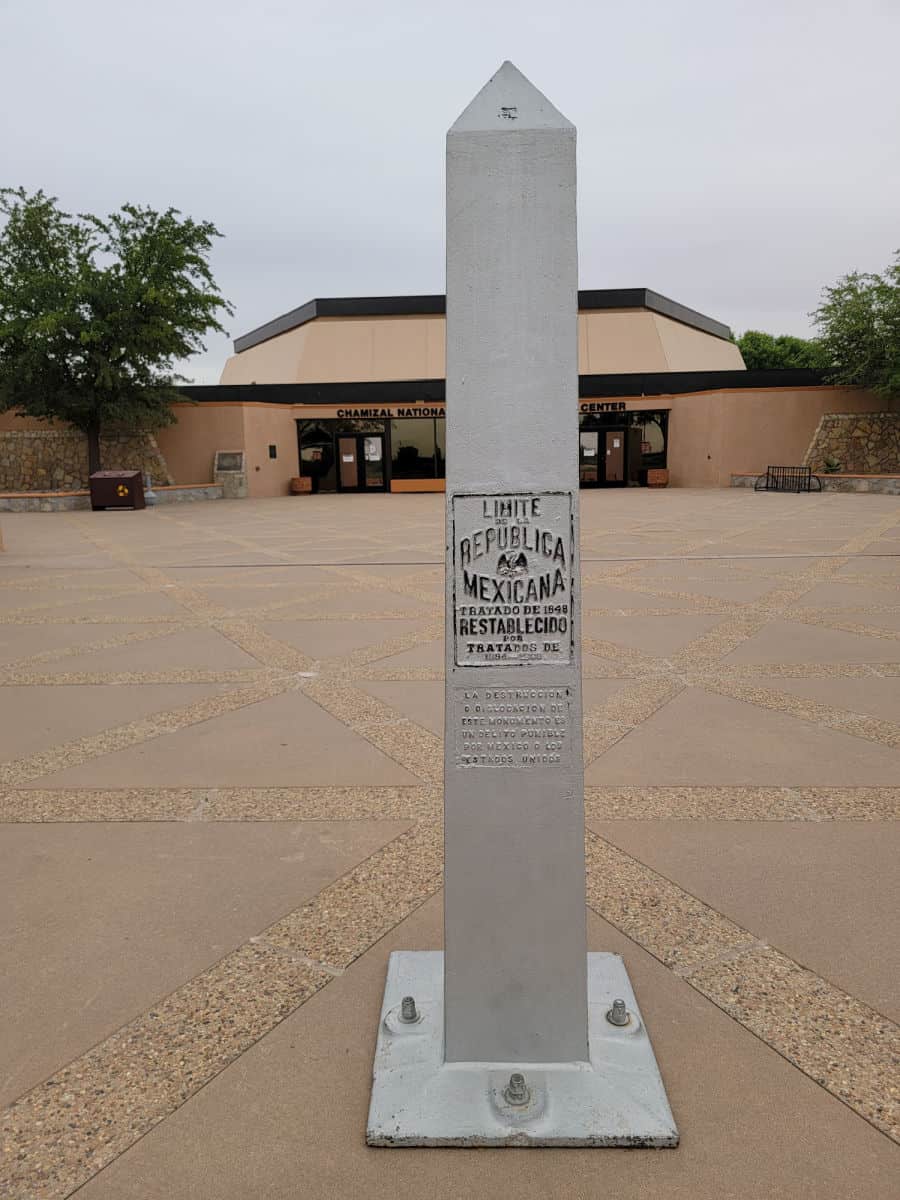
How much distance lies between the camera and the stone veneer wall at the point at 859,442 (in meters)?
28.2

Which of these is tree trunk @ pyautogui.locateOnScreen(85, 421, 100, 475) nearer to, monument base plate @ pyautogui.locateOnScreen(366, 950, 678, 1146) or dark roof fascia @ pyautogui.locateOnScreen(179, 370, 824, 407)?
dark roof fascia @ pyautogui.locateOnScreen(179, 370, 824, 407)

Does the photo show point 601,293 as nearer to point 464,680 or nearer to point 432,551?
point 432,551

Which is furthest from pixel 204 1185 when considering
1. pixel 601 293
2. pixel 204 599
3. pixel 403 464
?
pixel 601 293

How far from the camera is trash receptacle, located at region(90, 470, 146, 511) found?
23.2m

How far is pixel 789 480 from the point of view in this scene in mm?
27359

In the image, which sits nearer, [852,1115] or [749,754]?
[852,1115]

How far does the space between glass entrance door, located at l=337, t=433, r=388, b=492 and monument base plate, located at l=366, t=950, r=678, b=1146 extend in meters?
30.4

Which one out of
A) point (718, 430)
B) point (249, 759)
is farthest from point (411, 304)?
point (249, 759)

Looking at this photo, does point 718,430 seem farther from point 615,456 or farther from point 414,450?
point 414,450

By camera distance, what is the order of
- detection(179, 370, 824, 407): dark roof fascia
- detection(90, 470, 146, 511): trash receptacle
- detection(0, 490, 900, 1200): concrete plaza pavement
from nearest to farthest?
detection(0, 490, 900, 1200): concrete plaza pavement → detection(90, 470, 146, 511): trash receptacle → detection(179, 370, 824, 407): dark roof fascia

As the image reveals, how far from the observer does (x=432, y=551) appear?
13.3 meters

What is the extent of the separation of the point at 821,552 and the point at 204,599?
8719 mm

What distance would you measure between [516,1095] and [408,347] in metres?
36.7

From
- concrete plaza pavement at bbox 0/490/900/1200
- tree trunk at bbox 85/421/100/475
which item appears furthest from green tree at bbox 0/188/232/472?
concrete plaza pavement at bbox 0/490/900/1200
